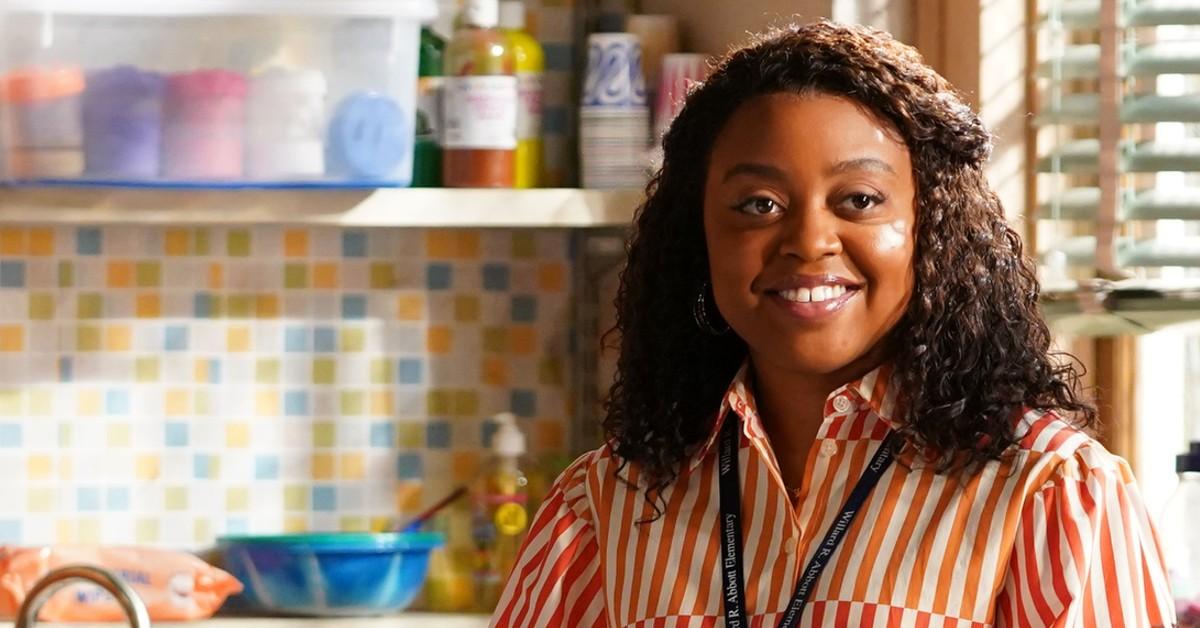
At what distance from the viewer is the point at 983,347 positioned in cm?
103

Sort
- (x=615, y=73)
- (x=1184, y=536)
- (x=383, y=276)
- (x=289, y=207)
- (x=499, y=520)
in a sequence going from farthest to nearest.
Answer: (x=383, y=276) → (x=499, y=520) → (x=615, y=73) → (x=289, y=207) → (x=1184, y=536)

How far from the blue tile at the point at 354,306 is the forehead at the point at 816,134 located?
3.96 ft

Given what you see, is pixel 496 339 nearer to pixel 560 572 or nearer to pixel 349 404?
pixel 349 404

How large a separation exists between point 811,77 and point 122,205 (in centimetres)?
101

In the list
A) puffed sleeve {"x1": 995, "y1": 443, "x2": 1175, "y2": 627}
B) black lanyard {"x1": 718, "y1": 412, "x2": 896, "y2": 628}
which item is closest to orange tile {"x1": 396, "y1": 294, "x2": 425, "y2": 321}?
black lanyard {"x1": 718, "y1": 412, "x2": 896, "y2": 628}

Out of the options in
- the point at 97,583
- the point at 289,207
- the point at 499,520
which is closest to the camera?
the point at 97,583

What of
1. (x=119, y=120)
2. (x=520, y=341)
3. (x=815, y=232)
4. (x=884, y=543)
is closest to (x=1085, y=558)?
(x=884, y=543)

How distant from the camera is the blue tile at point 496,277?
7.22 ft

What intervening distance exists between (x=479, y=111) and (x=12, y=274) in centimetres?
64

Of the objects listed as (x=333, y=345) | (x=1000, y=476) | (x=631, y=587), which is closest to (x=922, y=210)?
(x=1000, y=476)

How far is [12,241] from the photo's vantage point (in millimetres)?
2113

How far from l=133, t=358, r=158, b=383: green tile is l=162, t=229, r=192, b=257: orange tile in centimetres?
13

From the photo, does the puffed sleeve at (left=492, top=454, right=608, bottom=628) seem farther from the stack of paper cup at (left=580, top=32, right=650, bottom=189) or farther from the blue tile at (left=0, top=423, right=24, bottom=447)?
the blue tile at (left=0, top=423, right=24, bottom=447)

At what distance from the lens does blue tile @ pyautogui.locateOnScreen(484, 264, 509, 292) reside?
220 cm
